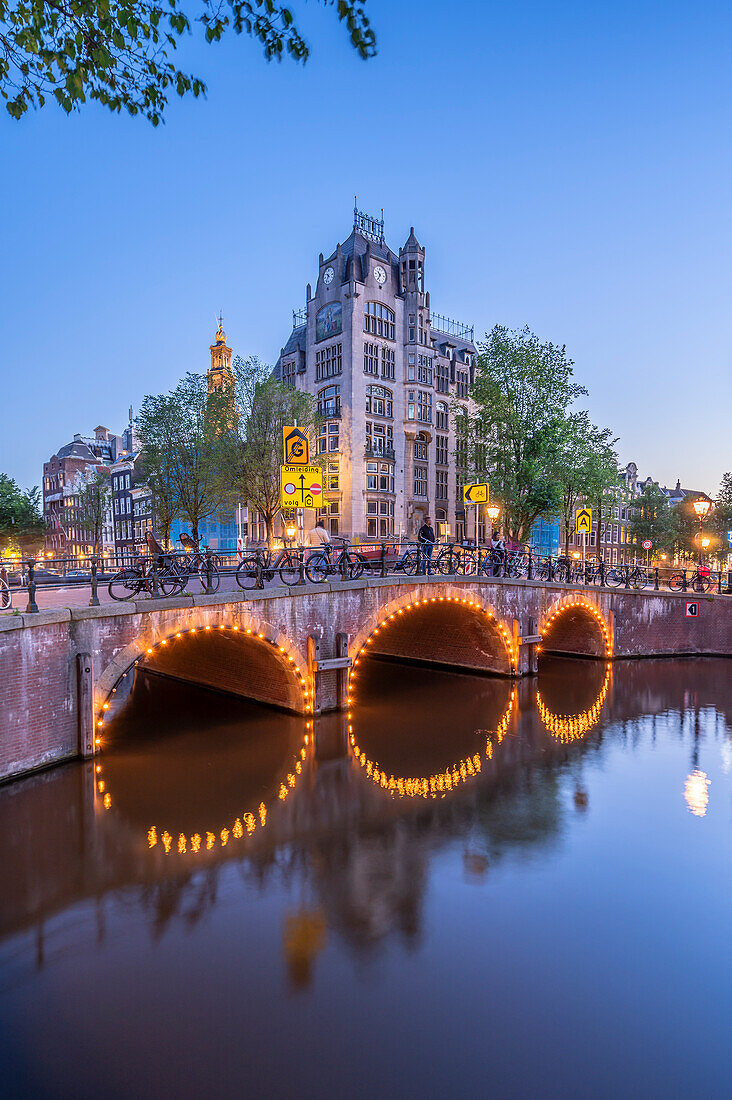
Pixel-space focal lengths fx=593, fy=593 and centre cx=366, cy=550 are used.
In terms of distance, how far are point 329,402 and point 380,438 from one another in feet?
15.9

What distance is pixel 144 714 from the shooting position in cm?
1827

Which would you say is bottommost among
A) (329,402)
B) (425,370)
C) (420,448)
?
(420,448)

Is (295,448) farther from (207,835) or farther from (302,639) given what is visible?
(207,835)

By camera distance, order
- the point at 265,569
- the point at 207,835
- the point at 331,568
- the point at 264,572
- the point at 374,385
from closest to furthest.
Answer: the point at 207,835
the point at 265,569
the point at 264,572
the point at 331,568
the point at 374,385

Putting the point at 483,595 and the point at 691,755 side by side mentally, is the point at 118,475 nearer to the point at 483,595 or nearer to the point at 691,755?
the point at 483,595

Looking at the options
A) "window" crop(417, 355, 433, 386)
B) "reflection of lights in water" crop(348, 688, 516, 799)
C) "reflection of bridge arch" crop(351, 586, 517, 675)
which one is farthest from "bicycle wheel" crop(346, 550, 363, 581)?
"window" crop(417, 355, 433, 386)

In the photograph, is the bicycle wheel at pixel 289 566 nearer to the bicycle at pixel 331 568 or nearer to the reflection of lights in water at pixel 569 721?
the bicycle at pixel 331 568

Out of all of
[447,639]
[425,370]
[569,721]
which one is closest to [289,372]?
[425,370]

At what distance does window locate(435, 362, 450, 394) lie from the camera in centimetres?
5269

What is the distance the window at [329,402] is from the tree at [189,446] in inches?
462

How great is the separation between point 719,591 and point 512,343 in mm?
17486

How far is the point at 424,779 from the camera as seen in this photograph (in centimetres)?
1352

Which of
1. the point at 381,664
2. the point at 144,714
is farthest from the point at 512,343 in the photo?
the point at 144,714

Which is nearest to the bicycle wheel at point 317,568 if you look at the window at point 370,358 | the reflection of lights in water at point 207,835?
the reflection of lights in water at point 207,835
